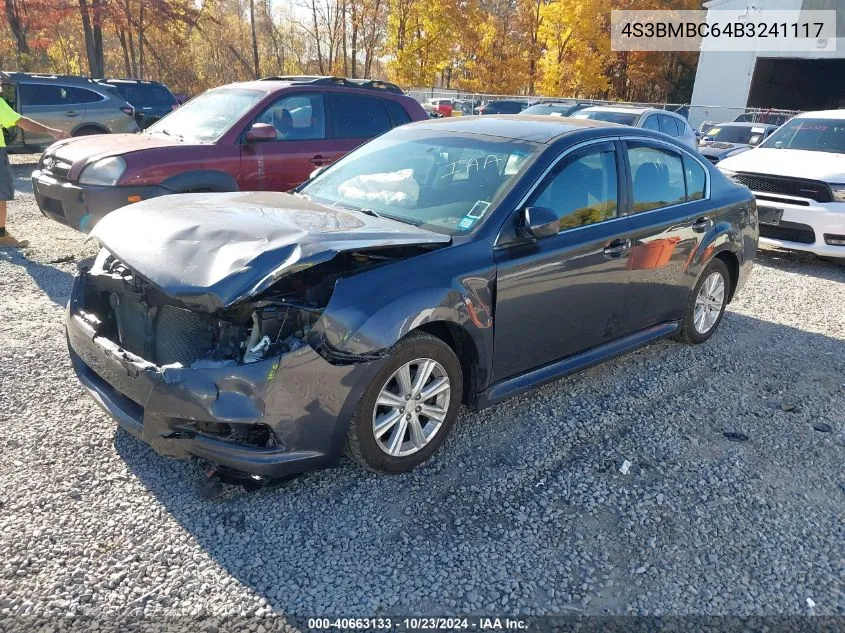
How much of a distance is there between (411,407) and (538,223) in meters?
1.19

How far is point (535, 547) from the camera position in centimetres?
290

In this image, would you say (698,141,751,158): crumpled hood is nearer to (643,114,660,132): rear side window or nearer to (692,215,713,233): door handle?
(643,114,660,132): rear side window

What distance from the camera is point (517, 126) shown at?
4.26 metres

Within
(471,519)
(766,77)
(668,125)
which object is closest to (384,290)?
(471,519)

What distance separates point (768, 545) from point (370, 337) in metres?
2.09

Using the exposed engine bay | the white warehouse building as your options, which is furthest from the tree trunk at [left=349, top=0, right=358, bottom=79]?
the exposed engine bay

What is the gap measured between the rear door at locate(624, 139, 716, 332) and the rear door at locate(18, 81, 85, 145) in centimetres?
1291

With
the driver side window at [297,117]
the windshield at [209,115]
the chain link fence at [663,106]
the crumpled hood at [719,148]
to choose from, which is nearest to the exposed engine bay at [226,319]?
the windshield at [209,115]

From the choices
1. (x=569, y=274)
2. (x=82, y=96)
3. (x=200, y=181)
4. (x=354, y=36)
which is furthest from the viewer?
(x=354, y=36)

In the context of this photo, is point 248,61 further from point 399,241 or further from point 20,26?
point 399,241

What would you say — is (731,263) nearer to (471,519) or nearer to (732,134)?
(471,519)

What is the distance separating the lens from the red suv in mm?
6160

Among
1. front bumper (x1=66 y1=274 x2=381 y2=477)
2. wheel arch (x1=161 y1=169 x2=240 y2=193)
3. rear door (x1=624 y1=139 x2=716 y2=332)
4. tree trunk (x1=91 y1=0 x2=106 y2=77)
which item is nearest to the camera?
front bumper (x1=66 y1=274 x2=381 y2=477)

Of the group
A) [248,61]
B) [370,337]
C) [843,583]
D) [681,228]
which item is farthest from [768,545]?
[248,61]
